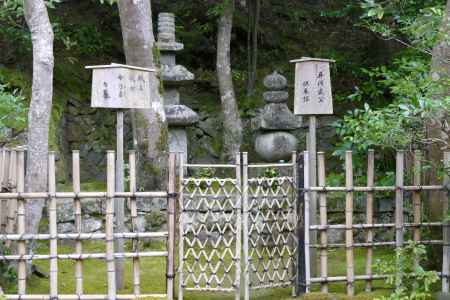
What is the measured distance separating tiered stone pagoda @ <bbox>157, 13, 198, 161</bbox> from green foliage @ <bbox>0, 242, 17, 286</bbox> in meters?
3.94

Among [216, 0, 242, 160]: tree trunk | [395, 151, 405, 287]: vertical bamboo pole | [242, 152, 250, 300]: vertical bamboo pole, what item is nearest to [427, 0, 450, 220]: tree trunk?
[395, 151, 405, 287]: vertical bamboo pole

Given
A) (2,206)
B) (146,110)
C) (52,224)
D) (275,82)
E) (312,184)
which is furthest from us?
(275,82)

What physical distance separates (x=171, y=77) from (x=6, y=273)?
13.8ft

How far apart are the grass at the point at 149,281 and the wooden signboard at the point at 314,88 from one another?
178 centimetres

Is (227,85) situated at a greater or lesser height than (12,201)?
greater

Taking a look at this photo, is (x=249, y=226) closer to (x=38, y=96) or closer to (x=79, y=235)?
(x=79, y=235)

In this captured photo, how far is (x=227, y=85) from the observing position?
457 inches

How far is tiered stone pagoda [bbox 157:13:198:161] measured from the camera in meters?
10.4

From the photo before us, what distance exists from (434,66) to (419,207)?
135cm

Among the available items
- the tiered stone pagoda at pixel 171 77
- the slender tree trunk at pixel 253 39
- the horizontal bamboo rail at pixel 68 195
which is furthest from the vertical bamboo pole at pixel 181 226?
the slender tree trunk at pixel 253 39

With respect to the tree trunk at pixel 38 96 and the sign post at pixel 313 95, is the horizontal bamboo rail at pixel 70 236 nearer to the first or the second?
the tree trunk at pixel 38 96

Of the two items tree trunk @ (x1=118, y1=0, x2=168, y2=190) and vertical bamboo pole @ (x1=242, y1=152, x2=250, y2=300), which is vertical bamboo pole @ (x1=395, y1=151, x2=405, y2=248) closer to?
vertical bamboo pole @ (x1=242, y1=152, x2=250, y2=300)

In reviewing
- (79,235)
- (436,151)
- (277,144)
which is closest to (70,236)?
(79,235)

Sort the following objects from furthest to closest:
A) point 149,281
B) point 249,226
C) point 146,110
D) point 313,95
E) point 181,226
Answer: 1. point 146,110
2. point 149,281
3. point 313,95
4. point 249,226
5. point 181,226
